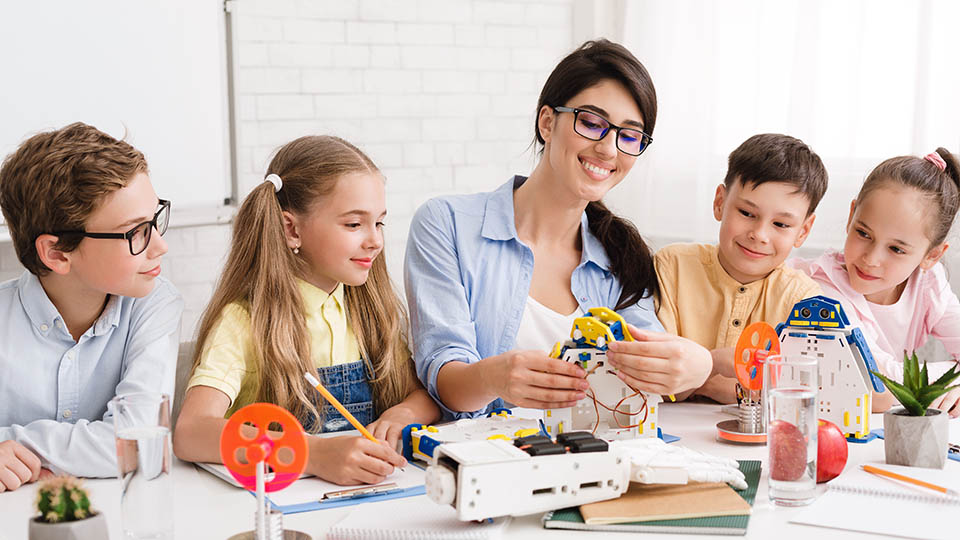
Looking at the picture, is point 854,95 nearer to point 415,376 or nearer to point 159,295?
point 415,376

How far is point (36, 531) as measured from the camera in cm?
112

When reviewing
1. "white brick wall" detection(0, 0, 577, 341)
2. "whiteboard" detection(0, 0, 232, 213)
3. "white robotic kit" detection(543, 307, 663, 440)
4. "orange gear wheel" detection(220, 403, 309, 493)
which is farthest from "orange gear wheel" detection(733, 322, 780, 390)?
"whiteboard" detection(0, 0, 232, 213)

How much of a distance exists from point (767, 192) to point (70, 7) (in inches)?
87.6

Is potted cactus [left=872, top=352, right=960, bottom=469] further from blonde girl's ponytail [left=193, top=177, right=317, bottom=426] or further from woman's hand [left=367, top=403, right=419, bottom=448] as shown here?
blonde girl's ponytail [left=193, top=177, right=317, bottom=426]

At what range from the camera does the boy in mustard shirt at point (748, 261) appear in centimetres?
208

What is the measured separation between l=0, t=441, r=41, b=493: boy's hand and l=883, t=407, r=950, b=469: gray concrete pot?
1356mm

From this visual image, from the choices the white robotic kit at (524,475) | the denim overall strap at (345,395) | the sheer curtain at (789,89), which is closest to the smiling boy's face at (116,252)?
the denim overall strap at (345,395)

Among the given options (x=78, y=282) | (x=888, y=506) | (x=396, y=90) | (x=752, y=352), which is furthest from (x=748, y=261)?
(x=396, y=90)

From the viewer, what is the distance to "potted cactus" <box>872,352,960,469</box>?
1.54 metres

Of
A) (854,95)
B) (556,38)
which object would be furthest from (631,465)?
(556,38)

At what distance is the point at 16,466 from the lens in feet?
4.95

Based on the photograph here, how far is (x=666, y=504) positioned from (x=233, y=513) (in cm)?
60

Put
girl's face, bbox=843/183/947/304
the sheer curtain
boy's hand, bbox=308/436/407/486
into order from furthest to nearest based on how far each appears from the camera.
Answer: the sheer curtain
girl's face, bbox=843/183/947/304
boy's hand, bbox=308/436/407/486

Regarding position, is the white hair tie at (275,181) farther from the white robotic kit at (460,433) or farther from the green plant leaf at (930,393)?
the green plant leaf at (930,393)
